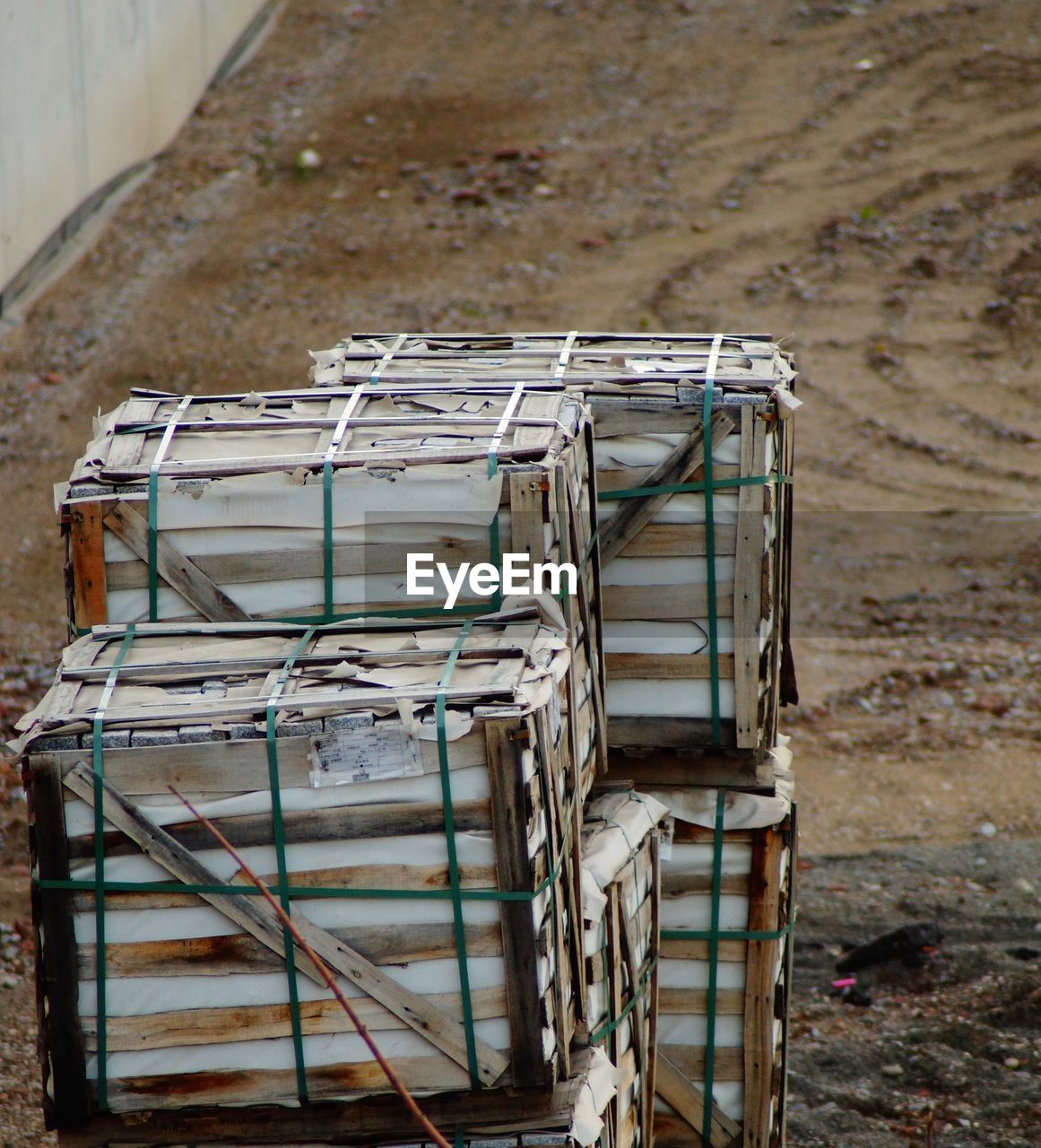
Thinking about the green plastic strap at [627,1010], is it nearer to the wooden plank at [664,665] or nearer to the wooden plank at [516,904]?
the wooden plank at [516,904]

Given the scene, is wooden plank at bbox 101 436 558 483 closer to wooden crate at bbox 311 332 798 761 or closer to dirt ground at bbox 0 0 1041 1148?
wooden crate at bbox 311 332 798 761

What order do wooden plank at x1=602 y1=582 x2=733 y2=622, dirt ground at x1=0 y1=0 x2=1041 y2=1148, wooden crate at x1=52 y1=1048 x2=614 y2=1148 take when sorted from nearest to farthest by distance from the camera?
wooden crate at x1=52 y1=1048 x2=614 y2=1148 < wooden plank at x1=602 y1=582 x2=733 y2=622 < dirt ground at x1=0 y1=0 x2=1041 y2=1148

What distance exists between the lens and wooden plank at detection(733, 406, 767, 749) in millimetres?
4594

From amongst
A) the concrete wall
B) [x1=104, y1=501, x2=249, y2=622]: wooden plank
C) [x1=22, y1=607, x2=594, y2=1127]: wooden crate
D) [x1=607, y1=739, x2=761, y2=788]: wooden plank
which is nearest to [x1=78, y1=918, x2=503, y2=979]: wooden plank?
[x1=22, y1=607, x2=594, y2=1127]: wooden crate

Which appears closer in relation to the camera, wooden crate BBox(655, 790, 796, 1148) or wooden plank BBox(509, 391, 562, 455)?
wooden plank BBox(509, 391, 562, 455)

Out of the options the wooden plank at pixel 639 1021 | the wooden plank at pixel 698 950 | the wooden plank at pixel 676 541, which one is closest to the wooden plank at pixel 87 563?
the wooden plank at pixel 676 541

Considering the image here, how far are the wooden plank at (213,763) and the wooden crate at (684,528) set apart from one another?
1469mm

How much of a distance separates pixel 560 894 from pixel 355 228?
1233 cm

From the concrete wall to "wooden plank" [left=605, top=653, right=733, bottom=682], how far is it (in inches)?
378

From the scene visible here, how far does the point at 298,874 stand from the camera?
347 cm

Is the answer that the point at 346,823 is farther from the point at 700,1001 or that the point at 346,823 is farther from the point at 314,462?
Answer: the point at 700,1001

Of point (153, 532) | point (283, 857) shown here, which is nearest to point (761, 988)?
point (283, 857)

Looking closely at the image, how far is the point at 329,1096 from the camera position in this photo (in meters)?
3.58

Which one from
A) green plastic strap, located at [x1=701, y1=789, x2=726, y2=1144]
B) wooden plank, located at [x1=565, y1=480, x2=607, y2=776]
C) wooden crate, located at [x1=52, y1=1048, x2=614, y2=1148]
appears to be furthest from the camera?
green plastic strap, located at [x1=701, y1=789, x2=726, y2=1144]
